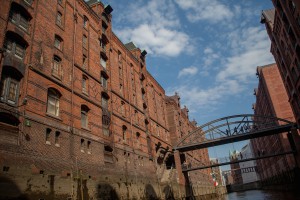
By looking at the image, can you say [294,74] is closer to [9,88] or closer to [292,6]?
[292,6]

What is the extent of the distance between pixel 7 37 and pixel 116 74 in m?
13.5

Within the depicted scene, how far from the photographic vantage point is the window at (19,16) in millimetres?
14348

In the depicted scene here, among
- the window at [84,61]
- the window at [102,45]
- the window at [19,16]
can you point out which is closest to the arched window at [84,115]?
the window at [84,61]

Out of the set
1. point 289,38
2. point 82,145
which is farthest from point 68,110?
point 289,38

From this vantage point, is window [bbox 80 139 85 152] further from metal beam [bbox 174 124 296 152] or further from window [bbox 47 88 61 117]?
metal beam [bbox 174 124 296 152]

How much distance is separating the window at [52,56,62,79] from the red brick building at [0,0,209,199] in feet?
0.26

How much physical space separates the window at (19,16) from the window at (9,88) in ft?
11.3

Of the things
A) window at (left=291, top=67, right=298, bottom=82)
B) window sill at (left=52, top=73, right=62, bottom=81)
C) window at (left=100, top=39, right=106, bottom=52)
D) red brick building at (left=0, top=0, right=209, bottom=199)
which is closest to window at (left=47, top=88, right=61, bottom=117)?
red brick building at (left=0, top=0, right=209, bottom=199)

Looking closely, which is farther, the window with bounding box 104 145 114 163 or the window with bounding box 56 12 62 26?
the window with bounding box 104 145 114 163

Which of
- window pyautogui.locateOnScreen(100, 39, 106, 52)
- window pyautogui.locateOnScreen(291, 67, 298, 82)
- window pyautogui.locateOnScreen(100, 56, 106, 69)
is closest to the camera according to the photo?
window pyautogui.locateOnScreen(100, 56, 106, 69)

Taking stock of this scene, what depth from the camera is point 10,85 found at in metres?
12.9

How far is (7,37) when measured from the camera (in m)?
13.6

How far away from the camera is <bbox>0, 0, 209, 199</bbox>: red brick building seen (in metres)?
12.5

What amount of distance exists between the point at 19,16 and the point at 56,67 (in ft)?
12.3
